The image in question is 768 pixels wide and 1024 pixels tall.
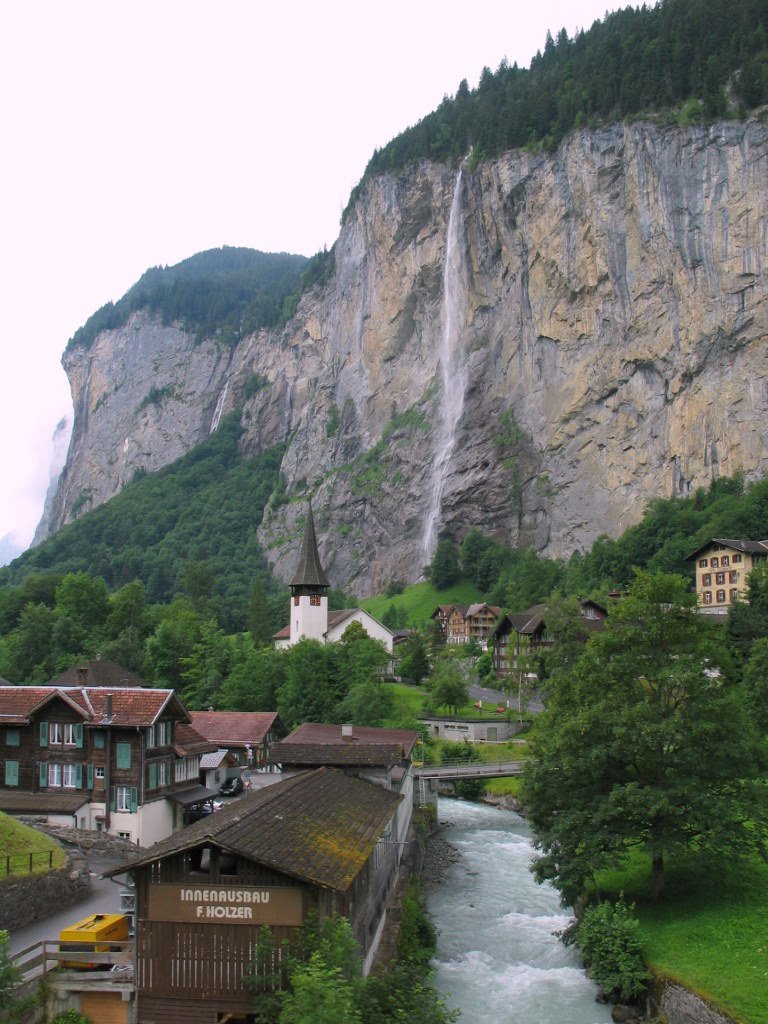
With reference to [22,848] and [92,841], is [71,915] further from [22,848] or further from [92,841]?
[92,841]

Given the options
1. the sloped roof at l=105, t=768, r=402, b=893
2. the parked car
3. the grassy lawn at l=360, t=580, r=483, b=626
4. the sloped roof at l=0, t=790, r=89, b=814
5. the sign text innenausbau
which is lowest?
the parked car

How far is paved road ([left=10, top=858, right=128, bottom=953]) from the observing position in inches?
810

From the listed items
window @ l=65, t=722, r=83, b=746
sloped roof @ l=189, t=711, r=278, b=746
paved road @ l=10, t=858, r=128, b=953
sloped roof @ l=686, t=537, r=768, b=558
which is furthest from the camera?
sloped roof @ l=686, t=537, r=768, b=558

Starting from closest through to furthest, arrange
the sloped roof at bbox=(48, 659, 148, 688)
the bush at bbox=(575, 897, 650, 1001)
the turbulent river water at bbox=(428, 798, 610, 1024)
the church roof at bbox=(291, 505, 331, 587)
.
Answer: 1. the bush at bbox=(575, 897, 650, 1001)
2. the turbulent river water at bbox=(428, 798, 610, 1024)
3. the sloped roof at bbox=(48, 659, 148, 688)
4. the church roof at bbox=(291, 505, 331, 587)

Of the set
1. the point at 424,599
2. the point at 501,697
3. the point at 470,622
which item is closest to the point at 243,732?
the point at 501,697

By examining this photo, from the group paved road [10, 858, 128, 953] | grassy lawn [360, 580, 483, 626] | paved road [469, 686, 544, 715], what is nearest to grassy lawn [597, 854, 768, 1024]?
paved road [10, 858, 128, 953]

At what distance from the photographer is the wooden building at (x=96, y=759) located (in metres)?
33.5

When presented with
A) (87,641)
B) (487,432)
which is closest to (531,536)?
(487,432)

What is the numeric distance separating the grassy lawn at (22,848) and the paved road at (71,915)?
4.21ft

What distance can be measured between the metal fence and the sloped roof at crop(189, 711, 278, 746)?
25453mm

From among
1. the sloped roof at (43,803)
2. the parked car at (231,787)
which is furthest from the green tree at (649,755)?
the parked car at (231,787)

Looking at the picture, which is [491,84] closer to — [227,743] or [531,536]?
[531,536]

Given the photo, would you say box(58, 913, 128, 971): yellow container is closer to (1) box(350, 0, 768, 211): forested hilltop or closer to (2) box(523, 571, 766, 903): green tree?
(2) box(523, 571, 766, 903): green tree

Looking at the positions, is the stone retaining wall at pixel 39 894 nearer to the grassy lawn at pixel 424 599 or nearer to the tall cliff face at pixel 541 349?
the grassy lawn at pixel 424 599
